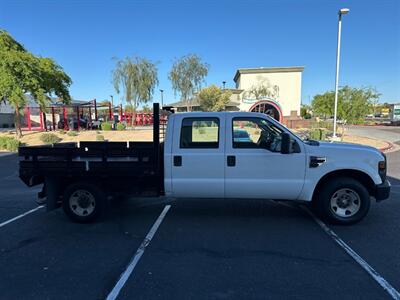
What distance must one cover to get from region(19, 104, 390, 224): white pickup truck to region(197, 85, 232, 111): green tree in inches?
1532

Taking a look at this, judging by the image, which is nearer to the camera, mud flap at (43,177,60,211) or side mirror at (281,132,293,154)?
side mirror at (281,132,293,154)

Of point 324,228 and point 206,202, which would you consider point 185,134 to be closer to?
point 206,202

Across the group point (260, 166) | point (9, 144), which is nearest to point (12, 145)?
point (9, 144)

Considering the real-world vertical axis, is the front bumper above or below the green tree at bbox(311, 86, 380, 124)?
below

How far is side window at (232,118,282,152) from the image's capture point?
5090 mm

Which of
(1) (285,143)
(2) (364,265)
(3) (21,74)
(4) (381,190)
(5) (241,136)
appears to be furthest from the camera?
(3) (21,74)

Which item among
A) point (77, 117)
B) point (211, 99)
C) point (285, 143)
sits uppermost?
point (211, 99)

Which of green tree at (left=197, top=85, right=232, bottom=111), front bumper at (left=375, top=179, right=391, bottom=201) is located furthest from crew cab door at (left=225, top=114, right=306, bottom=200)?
green tree at (left=197, top=85, right=232, bottom=111)

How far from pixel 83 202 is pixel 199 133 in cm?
252

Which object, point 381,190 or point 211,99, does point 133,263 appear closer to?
point 381,190

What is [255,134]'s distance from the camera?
17.2 ft

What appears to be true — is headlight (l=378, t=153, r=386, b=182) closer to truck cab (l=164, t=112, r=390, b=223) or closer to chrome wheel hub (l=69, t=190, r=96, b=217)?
truck cab (l=164, t=112, r=390, b=223)

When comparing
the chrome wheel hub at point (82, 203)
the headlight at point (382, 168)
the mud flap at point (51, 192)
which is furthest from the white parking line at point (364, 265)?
the mud flap at point (51, 192)

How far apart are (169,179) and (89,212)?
5.46ft
